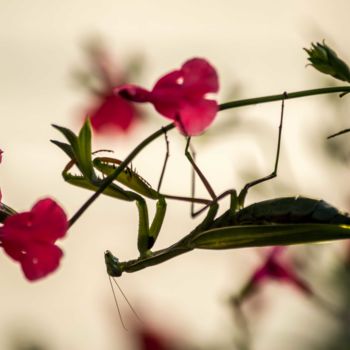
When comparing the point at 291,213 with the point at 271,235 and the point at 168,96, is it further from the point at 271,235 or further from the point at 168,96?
the point at 168,96

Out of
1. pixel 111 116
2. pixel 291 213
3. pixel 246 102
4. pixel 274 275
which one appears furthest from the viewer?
pixel 274 275

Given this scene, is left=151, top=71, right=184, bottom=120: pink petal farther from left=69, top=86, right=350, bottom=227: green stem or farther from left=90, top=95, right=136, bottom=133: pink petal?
left=90, top=95, right=136, bottom=133: pink petal

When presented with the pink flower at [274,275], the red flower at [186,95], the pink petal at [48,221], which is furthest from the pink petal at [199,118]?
the pink flower at [274,275]

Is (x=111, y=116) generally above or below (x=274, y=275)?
above

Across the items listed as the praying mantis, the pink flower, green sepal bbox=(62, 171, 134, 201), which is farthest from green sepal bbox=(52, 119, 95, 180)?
the pink flower

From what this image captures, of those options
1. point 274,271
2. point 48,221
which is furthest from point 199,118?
point 274,271

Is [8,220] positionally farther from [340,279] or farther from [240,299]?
[340,279]

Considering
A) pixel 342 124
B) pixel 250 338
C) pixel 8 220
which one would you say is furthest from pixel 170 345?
pixel 342 124
